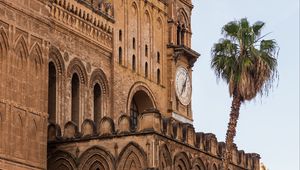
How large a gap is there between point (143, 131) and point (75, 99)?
7.09m

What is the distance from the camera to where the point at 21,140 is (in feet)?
117

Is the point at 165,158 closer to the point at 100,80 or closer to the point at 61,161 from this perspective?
the point at 61,161

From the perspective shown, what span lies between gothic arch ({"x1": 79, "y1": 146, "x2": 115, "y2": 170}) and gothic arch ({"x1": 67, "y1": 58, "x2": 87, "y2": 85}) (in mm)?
5477

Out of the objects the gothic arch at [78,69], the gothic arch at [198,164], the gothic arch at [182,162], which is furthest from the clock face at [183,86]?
the gothic arch at [182,162]

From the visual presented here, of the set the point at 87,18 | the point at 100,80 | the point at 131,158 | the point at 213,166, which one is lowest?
the point at 131,158

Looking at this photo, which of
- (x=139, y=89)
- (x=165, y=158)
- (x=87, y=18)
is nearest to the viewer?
(x=165, y=158)

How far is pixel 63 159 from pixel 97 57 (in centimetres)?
804

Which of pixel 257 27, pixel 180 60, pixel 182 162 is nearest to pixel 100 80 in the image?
pixel 182 162

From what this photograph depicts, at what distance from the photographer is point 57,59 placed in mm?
40594

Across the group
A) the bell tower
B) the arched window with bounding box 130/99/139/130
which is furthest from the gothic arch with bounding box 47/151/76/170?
the bell tower

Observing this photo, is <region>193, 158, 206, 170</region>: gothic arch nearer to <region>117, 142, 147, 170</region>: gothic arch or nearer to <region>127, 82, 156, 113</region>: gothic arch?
<region>117, 142, 147, 170</region>: gothic arch

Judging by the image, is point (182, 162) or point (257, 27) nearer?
point (182, 162)

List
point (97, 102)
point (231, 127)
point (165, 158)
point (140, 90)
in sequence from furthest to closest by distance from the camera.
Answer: point (140, 90) < point (97, 102) < point (231, 127) < point (165, 158)

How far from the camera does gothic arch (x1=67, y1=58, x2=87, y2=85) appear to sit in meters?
41.6
